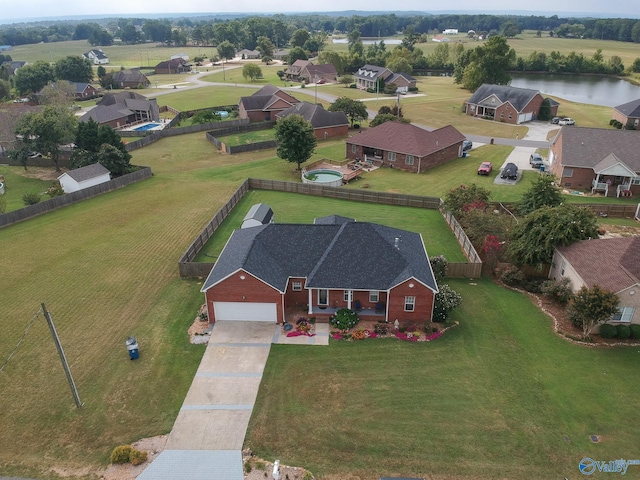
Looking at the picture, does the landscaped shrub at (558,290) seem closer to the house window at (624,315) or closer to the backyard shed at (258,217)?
the house window at (624,315)

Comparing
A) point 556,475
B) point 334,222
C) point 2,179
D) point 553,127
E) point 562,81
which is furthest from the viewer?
point 562,81

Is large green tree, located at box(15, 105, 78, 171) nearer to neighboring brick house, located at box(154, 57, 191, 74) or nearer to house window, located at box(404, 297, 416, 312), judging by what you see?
house window, located at box(404, 297, 416, 312)

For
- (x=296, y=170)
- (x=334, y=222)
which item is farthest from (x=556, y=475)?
(x=296, y=170)

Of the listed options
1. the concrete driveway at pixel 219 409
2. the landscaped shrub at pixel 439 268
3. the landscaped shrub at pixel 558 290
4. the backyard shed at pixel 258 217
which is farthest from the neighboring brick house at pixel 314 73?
the concrete driveway at pixel 219 409

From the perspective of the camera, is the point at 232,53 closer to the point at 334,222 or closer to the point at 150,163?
the point at 150,163

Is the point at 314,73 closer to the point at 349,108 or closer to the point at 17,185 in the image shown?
the point at 349,108

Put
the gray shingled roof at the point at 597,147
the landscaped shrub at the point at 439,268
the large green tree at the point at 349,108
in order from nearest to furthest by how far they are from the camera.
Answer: the landscaped shrub at the point at 439,268
the gray shingled roof at the point at 597,147
the large green tree at the point at 349,108

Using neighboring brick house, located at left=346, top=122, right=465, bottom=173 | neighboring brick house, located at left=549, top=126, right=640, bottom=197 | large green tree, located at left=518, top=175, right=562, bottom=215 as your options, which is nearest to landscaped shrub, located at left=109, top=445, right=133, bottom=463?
large green tree, located at left=518, top=175, right=562, bottom=215
